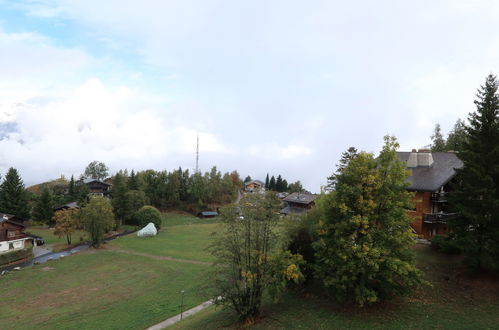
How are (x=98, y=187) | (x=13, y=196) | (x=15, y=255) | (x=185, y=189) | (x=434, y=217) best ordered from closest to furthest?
(x=434, y=217) → (x=15, y=255) → (x=13, y=196) → (x=98, y=187) → (x=185, y=189)

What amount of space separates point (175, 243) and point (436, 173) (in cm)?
4217

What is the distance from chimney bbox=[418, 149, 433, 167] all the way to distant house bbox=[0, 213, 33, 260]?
2283 inches

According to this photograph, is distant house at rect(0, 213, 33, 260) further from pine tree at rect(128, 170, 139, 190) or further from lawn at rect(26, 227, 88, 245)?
pine tree at rect(128, 170, 139, 190)

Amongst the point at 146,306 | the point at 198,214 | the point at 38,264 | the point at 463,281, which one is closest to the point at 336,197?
the point at 463,281

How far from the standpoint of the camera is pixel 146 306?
94.3 ft

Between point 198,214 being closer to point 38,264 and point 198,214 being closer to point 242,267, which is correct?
point 38,264

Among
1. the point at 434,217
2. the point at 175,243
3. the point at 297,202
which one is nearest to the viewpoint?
the point at 434,217

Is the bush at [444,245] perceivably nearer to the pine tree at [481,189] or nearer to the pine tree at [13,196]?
the pine tree at [481,189]

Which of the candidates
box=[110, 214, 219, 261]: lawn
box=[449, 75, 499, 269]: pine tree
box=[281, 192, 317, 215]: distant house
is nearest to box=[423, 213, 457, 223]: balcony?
box=[449, 75, 499, 269]: pine tree

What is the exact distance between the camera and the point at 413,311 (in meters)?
19.0

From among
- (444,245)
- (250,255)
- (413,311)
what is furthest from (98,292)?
(444,245)

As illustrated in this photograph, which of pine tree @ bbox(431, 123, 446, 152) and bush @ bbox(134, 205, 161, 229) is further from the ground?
pine tree @ bbox(431, 123, 446, 152)

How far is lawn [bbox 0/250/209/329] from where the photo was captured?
2650 cm

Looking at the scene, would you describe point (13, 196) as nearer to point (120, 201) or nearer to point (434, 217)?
point (120, 201)
